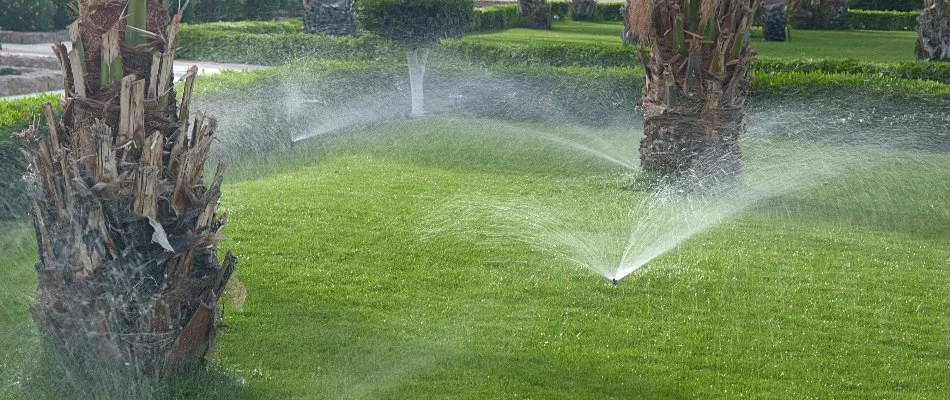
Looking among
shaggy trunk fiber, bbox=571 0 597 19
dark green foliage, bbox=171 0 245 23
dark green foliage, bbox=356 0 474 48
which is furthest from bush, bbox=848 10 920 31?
dark green foliage, bbox=356 0 474 48

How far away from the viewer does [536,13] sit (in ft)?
84.8

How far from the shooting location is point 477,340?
5.42 m

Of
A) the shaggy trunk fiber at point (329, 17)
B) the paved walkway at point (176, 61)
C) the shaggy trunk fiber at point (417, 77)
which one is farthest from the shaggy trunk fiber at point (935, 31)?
the paved walkway at point (176, 61)

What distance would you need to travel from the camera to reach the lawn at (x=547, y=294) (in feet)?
16.3

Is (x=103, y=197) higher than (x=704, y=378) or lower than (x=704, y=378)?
higher

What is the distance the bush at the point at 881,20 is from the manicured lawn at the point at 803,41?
93cm

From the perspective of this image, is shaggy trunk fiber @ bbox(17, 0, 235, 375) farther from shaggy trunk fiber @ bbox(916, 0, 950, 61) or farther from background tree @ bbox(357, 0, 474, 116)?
shaggy trunk fiber @ bbox(916, 0, 950, 61)

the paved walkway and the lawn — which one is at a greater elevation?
the paved walkway

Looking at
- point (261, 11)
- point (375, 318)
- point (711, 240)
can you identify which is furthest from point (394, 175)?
point (261, 11)

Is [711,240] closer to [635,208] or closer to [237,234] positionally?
[635,208]

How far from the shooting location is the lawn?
4.96 metres

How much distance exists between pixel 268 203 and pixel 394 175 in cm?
139

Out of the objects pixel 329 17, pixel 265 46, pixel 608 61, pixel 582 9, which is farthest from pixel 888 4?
pixel 265 46

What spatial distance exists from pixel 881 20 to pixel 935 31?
11.3 metres
